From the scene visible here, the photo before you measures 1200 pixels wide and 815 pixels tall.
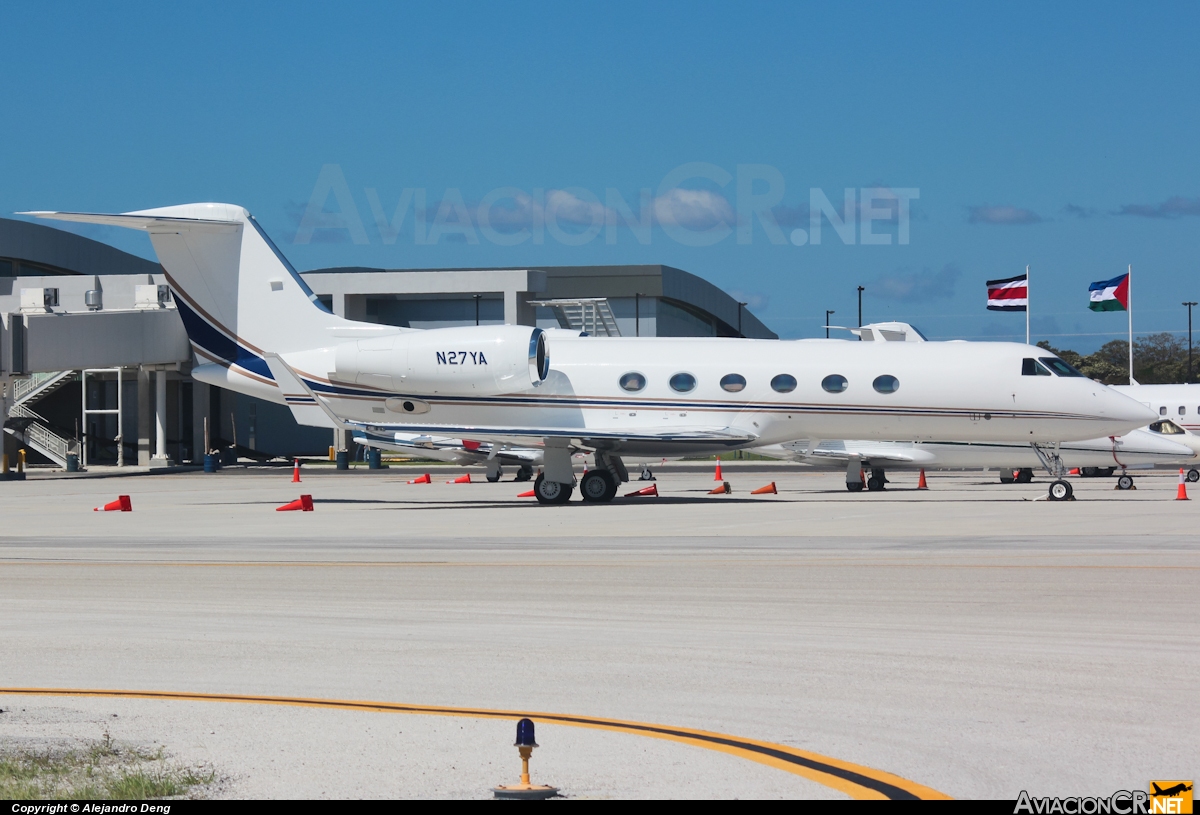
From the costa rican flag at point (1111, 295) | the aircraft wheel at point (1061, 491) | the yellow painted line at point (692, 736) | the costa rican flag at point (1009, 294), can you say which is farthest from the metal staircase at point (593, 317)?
the yellow painted line at point (692, 736)

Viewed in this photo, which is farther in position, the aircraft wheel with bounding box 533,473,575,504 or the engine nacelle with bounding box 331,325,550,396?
the aircraft wheel with bounding box 533,473,575,504

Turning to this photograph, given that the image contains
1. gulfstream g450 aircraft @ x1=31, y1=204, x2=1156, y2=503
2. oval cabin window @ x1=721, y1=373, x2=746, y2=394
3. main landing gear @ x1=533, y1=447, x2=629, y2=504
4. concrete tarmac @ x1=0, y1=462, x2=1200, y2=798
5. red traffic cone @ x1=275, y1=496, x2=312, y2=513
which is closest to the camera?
concrete tarmac @ x1=0, y1=462, x2=1200, y2=798

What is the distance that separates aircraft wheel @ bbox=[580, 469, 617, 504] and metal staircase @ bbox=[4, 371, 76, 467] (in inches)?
1388

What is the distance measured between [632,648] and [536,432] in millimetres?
16291

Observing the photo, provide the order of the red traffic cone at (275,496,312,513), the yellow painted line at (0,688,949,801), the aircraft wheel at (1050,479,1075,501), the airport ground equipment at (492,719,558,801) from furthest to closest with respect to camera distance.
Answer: the aircraft wheel at (1050,479,1075,501) < the red traffic cone at (275,496,312,513) < the yellow painted line at (0,688,949,801) < the airport ground equipment at (492,719,558,801)

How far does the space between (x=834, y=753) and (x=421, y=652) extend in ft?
12.2

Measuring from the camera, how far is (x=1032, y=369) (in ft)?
82.3

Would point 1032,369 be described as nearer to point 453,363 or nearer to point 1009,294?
point 453,363

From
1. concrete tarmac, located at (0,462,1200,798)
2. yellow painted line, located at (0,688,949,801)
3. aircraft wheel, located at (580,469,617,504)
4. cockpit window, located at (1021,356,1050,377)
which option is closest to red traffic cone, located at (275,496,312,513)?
concrete tarmac, located at (0,462,1200,798)

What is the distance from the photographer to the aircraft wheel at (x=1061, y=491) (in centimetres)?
2549

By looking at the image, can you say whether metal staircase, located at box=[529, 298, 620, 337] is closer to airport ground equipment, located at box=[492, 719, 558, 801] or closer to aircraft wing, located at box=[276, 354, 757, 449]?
aircraft wing, located at box=[276, 354, 757, 449]

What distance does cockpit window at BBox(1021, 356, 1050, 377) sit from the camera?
25.0 m

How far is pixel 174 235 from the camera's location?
2570 cm

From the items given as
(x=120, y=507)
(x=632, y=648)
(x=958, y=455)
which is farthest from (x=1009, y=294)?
(x=632, y=648)
